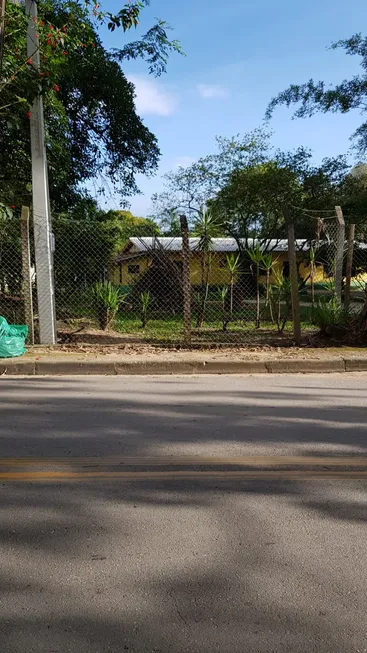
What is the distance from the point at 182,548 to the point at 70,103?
18879mm

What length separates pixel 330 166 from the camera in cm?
2562

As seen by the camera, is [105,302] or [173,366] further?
[105,302]

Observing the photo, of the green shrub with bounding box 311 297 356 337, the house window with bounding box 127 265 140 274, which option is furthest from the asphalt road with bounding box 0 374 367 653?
the house window with bounding box 127 265 140 274

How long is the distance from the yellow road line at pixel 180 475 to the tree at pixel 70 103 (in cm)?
733

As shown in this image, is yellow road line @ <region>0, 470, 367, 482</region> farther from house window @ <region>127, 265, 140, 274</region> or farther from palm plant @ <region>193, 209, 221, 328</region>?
house window @ <region>127, 265, 140, 274</region>

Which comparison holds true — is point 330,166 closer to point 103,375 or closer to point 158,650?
point 103,375

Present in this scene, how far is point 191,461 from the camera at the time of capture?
4203 mm

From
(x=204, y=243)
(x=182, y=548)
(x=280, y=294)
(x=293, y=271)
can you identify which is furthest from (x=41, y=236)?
(x=182, y=548)

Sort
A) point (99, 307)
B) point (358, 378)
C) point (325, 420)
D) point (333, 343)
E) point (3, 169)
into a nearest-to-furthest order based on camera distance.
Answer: point (325, 420), point (358, 378), point (333, 343), point (99, 307), point (3, 169)

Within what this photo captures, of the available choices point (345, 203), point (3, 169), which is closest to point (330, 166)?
point (345, 203)

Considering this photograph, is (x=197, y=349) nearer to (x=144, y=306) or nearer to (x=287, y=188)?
(x=144, y=306)

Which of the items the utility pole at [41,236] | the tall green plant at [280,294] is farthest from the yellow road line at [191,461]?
the tall green plant at [280,294]

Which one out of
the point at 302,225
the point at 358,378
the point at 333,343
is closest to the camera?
the point at 358,378

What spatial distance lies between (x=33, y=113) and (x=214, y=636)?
9773 mm
